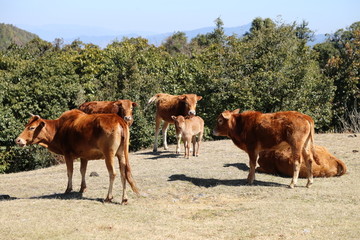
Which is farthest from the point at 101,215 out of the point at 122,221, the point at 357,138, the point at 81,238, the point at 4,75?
the point at 4,75

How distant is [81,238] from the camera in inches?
367

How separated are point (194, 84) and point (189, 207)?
19.1m

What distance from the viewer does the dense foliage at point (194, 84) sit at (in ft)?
88.0

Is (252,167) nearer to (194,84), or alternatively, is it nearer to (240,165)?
(240,165)

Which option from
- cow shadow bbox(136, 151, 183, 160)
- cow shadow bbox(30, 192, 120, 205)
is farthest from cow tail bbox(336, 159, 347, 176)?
cow shadow bbox(30, 192, 120, 205)

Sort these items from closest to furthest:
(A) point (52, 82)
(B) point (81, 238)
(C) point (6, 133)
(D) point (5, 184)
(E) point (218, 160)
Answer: (B) point (81, 238) → (D) point (5, 184) → (E) point (218, 160) → (C) point (6, 133) → (A) point (52, 82)

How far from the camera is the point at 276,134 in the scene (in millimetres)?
13758

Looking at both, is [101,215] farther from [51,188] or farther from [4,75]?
[4,75]

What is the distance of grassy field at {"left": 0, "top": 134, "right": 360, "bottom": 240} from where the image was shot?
9734mm

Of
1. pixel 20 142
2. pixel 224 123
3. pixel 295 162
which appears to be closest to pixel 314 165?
pixel 295 162

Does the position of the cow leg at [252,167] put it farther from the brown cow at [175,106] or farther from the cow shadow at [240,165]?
the brown cow at [175,106]

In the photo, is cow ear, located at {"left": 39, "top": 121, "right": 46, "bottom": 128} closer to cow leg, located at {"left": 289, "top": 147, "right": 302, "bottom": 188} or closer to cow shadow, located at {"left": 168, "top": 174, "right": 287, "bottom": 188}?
cow shadow, located at {"left": 168, "top": 174, "right": 287, "bottom": 188}

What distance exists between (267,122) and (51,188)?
628 cm

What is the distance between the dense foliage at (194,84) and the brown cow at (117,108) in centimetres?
573
